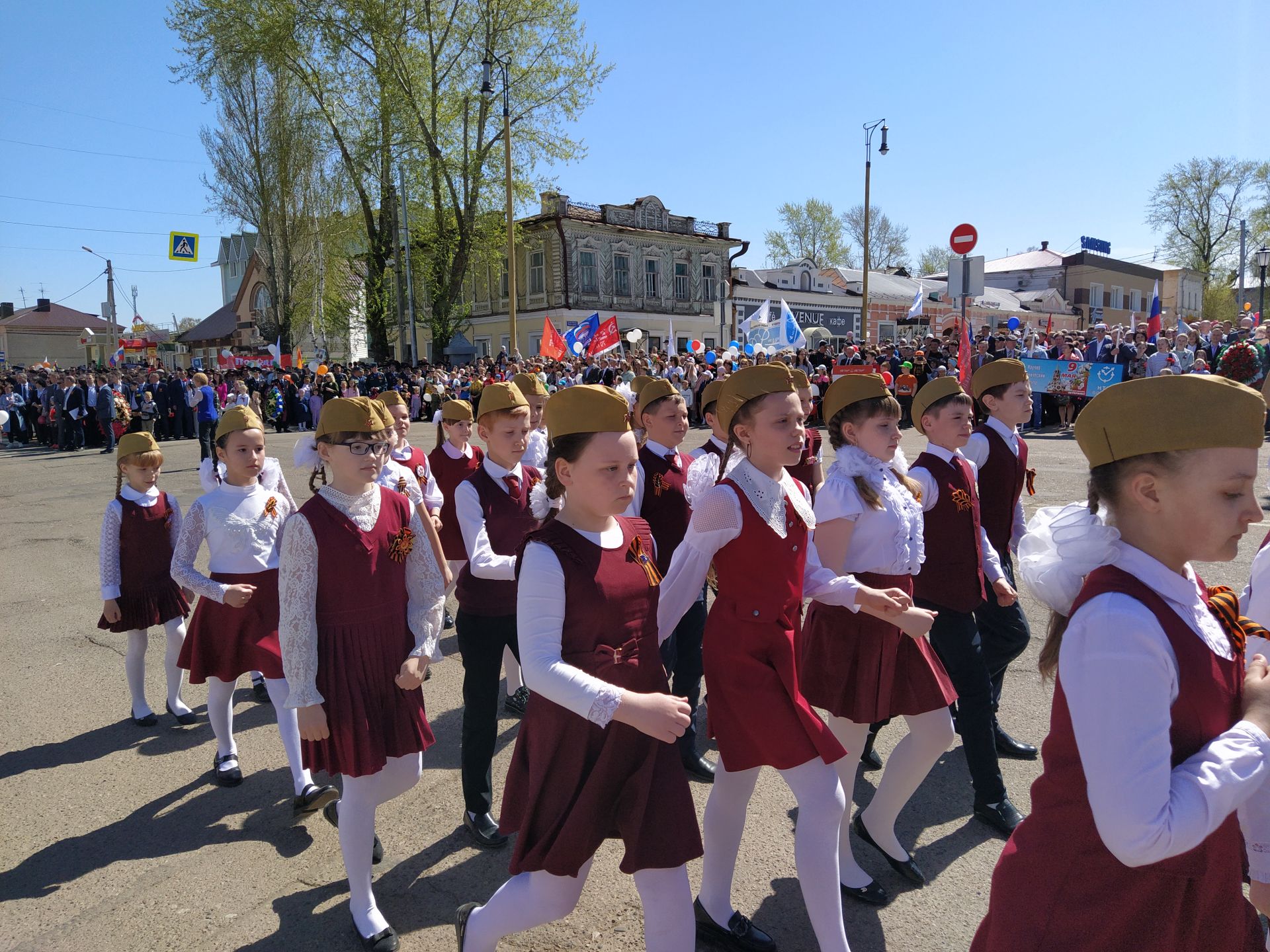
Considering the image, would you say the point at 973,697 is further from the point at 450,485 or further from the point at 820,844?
the point at 450,485

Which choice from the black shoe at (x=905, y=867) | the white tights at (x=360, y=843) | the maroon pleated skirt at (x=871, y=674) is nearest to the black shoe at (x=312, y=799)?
the white tights at (x=360, y=843)

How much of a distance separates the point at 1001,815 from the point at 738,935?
1.44 m

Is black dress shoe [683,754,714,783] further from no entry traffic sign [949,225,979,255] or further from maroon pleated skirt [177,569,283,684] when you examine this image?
no entry traffic sign [949,225,979,255]

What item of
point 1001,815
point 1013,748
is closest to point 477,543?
point 1001,815

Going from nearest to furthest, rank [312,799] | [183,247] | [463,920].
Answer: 1. [463,920]
2. [312,799]
3. [183,247]

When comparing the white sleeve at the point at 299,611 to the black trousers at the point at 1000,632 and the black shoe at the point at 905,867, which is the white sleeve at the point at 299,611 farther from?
the black trousers at the point at 1000,632

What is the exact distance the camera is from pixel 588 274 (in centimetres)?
4256

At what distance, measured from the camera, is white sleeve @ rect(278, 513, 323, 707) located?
9.73 ft

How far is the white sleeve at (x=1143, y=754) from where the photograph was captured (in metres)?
1.46

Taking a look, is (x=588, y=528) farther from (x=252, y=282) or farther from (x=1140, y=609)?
(x=252, y=282)

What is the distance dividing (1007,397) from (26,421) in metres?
29.4

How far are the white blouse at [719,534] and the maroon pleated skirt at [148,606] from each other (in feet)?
11.6

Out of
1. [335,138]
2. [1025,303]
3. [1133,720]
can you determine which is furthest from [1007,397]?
[1025,303]

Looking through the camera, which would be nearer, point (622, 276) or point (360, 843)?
point (360, 843)
